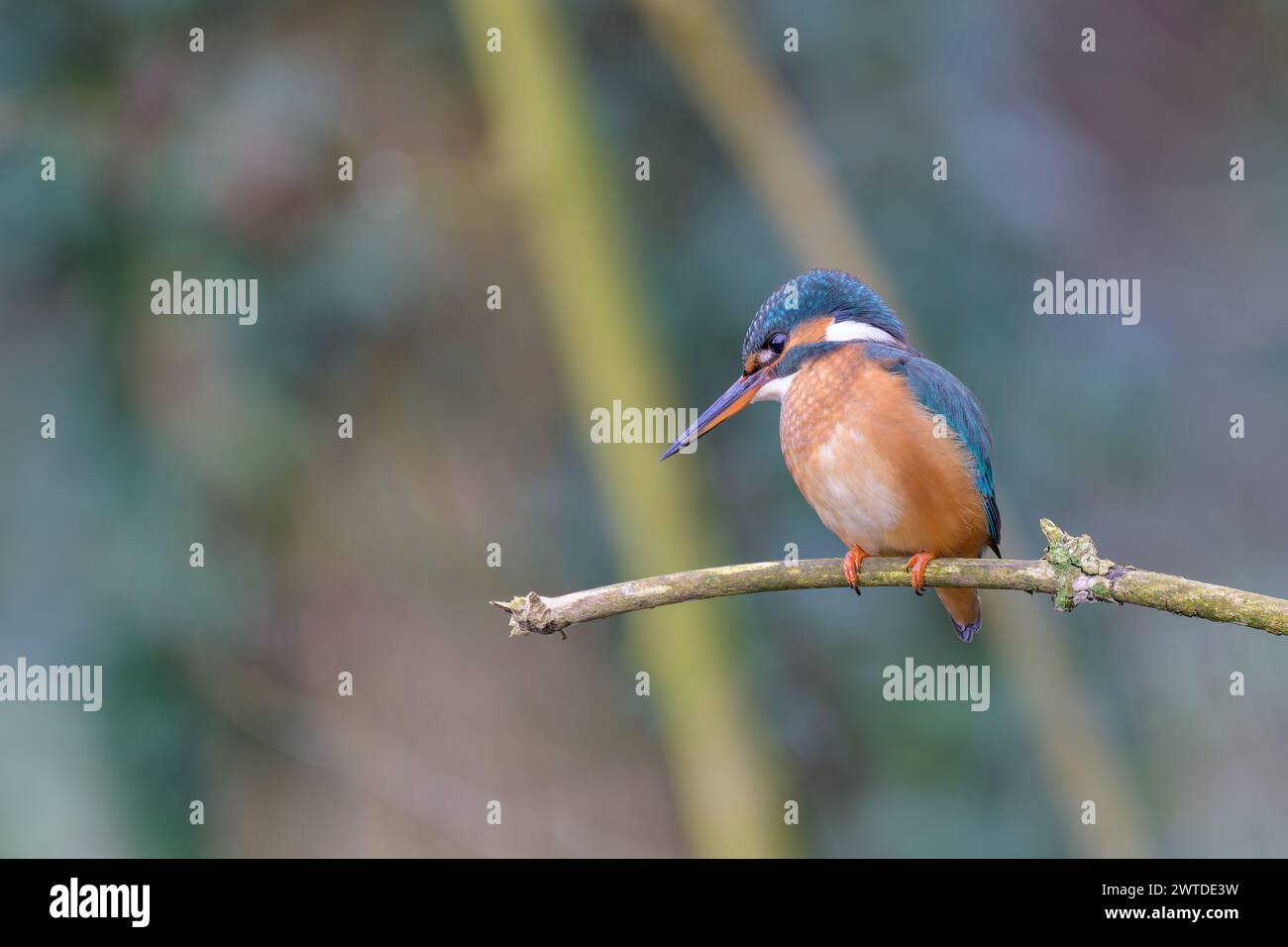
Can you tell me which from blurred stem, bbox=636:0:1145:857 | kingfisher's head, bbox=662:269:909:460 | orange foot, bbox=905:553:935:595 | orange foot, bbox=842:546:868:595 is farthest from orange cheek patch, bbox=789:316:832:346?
blurred stem, bbox=636:0:1145:857

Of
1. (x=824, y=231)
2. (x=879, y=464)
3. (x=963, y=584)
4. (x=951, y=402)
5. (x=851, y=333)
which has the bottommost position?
(x=963, y=584)

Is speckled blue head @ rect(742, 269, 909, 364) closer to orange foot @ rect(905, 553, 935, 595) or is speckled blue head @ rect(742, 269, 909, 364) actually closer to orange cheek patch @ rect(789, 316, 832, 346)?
orange cheek patch @ rect(789, 316, 832, 346)

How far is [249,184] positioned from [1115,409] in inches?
108

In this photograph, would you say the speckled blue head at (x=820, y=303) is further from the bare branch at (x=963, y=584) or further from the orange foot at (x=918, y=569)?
the bare branch at (x=963, y=584)

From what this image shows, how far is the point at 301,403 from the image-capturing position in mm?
4254

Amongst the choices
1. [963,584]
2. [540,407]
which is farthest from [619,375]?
[963,584]

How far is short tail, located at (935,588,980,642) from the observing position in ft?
10.1

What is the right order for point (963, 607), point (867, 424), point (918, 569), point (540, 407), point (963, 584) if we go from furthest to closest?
1. point (540, 407)
2. point (963, 607)
3. point (867, 424)
4. point (918, 569)
5. point (963, 584)

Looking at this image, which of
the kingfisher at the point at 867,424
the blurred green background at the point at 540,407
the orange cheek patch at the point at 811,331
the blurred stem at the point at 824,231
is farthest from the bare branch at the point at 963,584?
the blurred green background at the point at 540,407

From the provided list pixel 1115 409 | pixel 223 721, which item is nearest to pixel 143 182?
pixel 223 721

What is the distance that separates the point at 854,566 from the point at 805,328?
671 mm

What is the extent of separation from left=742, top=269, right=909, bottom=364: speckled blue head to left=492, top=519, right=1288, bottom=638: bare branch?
0.91 metres

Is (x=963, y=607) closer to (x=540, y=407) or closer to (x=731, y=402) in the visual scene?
(x=731, y=402)

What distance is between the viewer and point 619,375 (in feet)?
12.2
